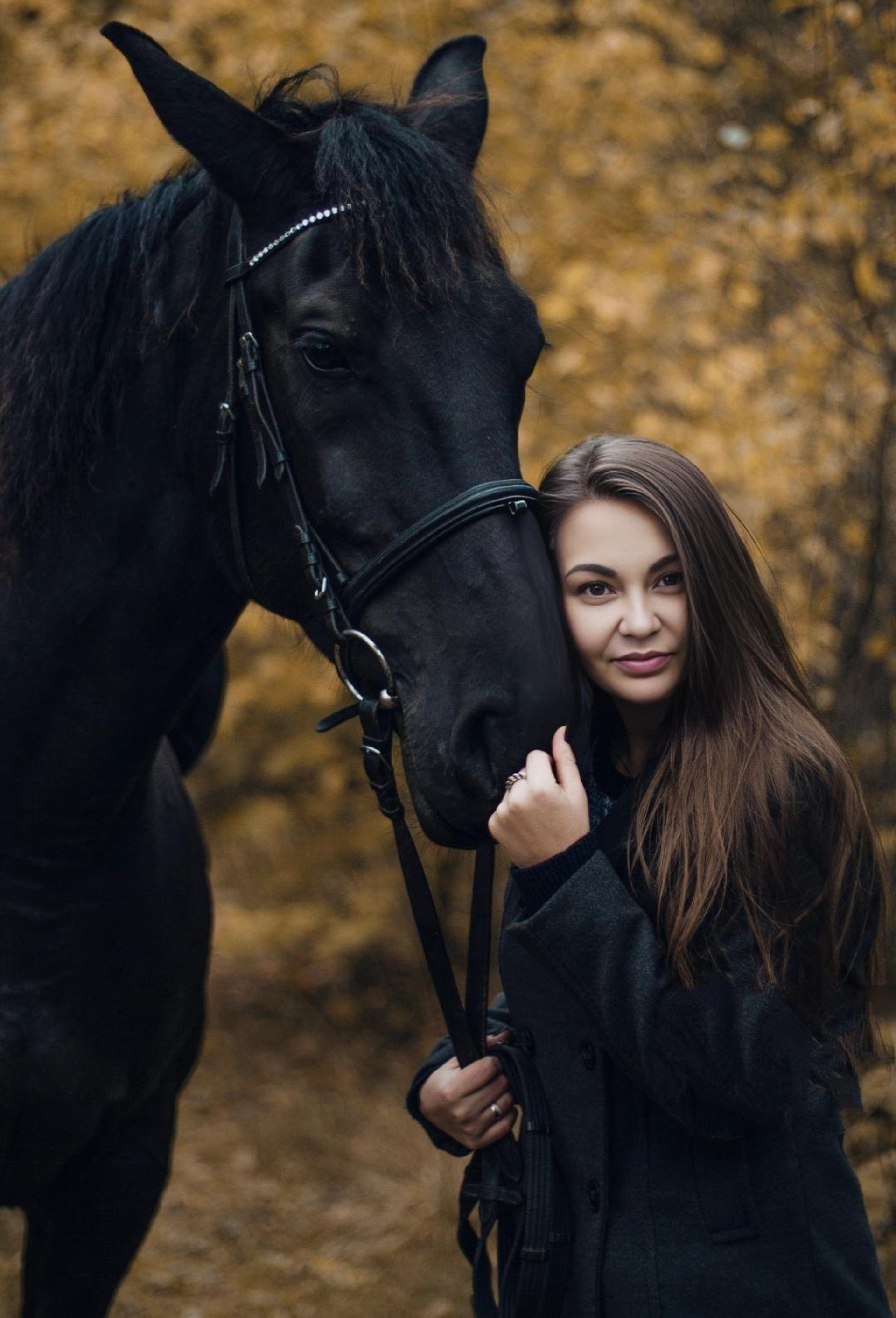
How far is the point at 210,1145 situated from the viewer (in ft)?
17.6

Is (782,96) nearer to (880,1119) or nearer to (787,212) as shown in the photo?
(787,212)

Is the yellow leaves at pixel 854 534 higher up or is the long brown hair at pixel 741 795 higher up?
the yellow leaves at pixel 854 534

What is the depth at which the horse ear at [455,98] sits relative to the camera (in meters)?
2.08

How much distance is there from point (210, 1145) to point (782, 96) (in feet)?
14.8

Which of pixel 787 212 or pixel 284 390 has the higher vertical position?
pixel 787 212

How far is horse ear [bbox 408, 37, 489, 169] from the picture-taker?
82.0 inches

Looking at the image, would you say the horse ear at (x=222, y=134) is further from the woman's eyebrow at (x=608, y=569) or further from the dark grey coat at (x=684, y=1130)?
the dark grey coat at (x=684, y=1130)

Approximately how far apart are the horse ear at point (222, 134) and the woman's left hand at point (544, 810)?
2.97ft

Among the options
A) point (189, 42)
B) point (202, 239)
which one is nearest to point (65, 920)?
point (202, 239)

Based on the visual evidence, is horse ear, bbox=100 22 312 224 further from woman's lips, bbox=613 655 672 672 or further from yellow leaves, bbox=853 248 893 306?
yellow leaves, bbox=853 248 893 306

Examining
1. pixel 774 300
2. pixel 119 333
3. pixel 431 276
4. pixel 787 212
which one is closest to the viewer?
pixel 431 276

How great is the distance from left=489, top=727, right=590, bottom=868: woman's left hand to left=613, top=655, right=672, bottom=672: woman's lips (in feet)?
0.51

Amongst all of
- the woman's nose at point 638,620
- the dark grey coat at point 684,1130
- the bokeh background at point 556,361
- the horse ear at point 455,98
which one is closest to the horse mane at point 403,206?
the horse ear at point 455,98

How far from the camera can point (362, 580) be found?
5.73ft
